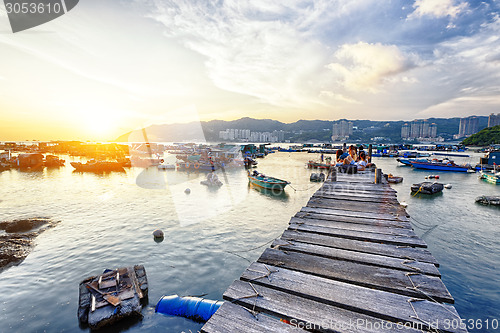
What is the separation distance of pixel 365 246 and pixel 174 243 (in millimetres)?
16649

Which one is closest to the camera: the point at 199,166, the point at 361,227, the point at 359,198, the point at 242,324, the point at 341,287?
the point at 242,324

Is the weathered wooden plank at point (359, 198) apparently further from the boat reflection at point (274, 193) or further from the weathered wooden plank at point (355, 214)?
the boat reflection at point (274, 193)

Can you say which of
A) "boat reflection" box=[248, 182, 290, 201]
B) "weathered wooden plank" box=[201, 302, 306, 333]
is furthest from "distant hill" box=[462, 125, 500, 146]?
"weathered wooden plank" box=[201, 302, 306, 333]

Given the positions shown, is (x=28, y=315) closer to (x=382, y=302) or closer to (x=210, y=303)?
(x=210, y=303)

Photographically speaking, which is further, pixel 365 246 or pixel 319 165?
pixel 319 165

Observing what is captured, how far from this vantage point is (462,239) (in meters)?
18.9

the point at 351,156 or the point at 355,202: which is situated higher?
the point at 351,156

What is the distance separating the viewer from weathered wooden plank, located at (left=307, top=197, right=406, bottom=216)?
7136mm

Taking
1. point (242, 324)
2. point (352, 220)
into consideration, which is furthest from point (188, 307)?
point (242, 324)

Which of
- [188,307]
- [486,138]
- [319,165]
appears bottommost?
[188,307]

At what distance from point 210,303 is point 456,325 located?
10.4 m

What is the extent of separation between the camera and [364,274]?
373 centimetres

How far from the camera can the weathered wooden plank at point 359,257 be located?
3.75 m

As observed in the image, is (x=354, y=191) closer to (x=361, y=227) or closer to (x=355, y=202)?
(x=355, y=202)
